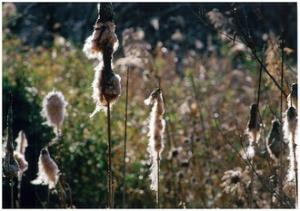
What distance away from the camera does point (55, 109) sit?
268 centimetres

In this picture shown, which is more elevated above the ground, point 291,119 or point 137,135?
point 137,135

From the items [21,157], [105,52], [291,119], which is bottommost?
[21,157]

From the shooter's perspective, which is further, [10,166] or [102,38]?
[10,166]

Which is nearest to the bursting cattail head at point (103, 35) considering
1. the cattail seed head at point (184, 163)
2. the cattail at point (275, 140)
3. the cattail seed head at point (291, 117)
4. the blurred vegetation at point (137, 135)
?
the cattail seed head at point (291, 117)

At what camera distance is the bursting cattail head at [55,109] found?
105 inches

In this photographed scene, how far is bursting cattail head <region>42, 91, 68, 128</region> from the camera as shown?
8.71ft

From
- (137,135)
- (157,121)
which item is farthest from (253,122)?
(137,135)

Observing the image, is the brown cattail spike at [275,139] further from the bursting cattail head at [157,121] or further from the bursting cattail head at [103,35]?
the bursting cattail head at [103,35]

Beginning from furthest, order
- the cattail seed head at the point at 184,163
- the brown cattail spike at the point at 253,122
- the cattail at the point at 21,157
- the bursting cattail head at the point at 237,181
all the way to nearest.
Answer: the cattail seed head at the point at 184,163 → the bursting cattail head at the point at 237,181 → the cattail at the point at 21,157 → the brown cattail spike at the point at 253,122

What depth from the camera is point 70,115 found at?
15.5 feet

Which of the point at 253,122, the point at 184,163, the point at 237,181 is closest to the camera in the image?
the point at 253,122

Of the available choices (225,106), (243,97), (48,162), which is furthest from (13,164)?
(243,97)

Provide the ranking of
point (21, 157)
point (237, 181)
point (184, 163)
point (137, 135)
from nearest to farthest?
1. point (21, 157)
2. point (237, 181)
3. point (184, 163)
4. point (137, 135)

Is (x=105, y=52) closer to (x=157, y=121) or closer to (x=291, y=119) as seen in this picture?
(x=157, y=121)
